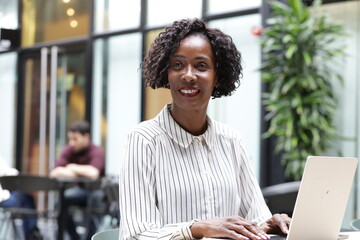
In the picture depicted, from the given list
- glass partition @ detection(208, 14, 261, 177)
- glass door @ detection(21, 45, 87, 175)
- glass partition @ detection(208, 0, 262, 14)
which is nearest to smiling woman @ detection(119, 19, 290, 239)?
glass partition @ detection(208, 14, 261, 177)

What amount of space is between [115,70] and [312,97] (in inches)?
129

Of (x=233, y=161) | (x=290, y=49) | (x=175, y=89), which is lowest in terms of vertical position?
(x=233, y=161)

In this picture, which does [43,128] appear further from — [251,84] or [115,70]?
[251,84]

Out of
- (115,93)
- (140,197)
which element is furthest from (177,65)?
(115,93)

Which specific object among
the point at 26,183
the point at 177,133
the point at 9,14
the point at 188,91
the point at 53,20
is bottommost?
the point at 26,183

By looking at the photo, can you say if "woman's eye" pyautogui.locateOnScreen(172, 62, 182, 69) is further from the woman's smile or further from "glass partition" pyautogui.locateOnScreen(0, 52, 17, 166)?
"glass partition" pyautogui.locateOnScreen(0, 52, 17, 166)

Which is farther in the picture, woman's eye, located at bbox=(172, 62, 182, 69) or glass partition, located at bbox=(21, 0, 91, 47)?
glass partition, located at bbox=(21, 0, 91, 47)

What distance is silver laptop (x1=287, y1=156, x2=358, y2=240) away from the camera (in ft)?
5.92

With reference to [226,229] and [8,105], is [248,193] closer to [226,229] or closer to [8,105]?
[226,229]

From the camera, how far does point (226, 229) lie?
183cm

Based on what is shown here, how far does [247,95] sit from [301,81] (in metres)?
1.09

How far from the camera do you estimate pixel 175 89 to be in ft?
7.08

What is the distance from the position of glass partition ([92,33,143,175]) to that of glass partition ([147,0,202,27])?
338mm

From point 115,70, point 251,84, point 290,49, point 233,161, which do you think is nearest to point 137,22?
point 115,70
